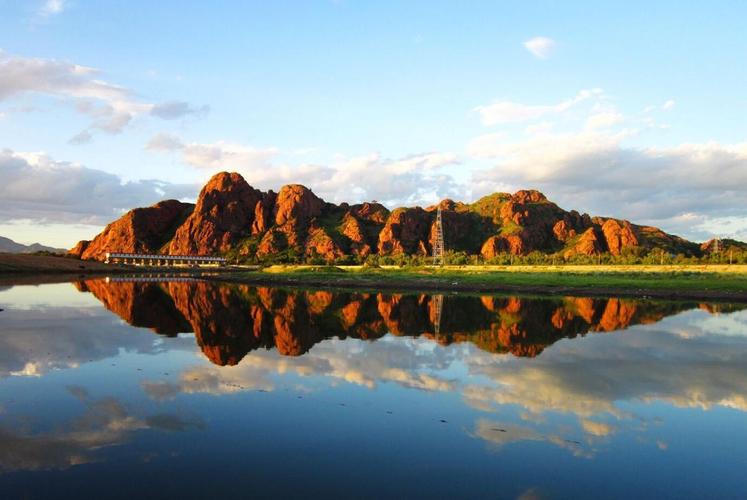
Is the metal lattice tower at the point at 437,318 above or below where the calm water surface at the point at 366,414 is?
below

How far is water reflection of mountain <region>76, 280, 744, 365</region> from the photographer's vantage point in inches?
1063

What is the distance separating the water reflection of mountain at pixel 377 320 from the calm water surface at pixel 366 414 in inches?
17.0

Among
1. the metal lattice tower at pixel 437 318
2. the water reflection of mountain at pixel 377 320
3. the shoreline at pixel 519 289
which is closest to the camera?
the water reflection of mountain at pixel 377 320

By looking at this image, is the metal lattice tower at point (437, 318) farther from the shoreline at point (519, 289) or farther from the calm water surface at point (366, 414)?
the shoreline at point (519, 289)

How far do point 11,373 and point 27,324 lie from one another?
15069mm

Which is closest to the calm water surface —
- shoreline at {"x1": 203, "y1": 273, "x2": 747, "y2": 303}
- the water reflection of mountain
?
the water reflection of mountain

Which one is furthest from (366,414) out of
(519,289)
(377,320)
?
(519,289)

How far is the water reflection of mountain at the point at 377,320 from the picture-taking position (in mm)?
27000

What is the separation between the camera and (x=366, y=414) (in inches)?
563

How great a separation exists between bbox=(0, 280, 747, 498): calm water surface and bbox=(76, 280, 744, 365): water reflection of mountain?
0.43 meters

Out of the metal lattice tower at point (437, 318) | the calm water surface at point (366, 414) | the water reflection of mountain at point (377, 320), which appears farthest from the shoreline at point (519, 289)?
the calm water surface at point (366, 414)

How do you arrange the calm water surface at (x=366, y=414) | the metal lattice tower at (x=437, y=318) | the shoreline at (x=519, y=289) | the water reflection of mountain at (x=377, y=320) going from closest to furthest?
the calm water surface at (x=366, y=414), the water reflection of mountain at (x=377, y=320), the metal lattice tower at (x=437, y=318), the shoreline at (x=519, y=289)

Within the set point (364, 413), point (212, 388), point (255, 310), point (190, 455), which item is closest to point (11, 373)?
point (212, 388)

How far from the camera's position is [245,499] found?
9.04 metres
